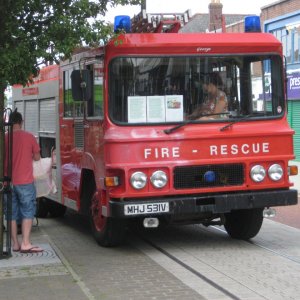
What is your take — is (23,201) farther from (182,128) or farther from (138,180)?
(182,128)

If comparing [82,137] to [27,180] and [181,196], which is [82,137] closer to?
[27,180]

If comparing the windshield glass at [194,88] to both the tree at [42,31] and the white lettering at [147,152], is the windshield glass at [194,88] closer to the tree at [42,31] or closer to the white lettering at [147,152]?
the white lettering at [147,152]

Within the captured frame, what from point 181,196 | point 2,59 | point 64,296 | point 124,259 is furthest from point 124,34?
point 64,296

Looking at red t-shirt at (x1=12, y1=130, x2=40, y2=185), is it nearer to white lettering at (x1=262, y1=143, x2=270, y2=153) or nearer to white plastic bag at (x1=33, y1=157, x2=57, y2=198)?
white plastic bag at (x1=33, y1=157, x2=57, y2=198)

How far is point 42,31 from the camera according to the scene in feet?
21.2

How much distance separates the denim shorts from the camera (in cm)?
718

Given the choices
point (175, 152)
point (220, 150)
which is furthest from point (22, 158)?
point (220, 150)

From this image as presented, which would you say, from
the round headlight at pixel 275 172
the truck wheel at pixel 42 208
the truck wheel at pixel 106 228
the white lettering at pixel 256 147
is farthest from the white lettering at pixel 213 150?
the truck wheel at pixel 42 208

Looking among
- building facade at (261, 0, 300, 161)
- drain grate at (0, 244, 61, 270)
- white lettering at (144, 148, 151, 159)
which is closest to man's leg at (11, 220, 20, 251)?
drain grate at (0, 244, 61, 270)

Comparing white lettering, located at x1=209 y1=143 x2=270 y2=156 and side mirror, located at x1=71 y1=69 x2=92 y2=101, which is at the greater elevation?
side mirror, located at x1=71 y1=69 x2=92 y2=101

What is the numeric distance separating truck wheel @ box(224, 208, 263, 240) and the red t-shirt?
9.80 ft

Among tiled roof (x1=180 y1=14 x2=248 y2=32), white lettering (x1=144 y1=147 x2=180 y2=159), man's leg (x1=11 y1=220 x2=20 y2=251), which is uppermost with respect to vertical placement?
tiled roof (x1=180 y1=14 x2=248 y2=32)

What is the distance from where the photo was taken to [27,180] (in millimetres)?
7207

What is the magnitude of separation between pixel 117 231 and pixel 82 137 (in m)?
1.45
